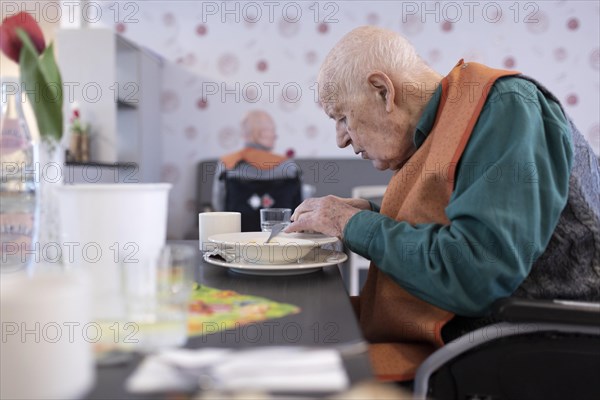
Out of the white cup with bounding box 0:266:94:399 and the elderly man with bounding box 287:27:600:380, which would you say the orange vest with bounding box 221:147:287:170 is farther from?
the white cup with bounding box 0:266:94:399

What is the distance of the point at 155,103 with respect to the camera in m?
4.71

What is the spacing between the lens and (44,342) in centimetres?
54

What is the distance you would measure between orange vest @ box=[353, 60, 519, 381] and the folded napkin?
49 cm

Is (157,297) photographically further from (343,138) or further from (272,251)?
(343,138)

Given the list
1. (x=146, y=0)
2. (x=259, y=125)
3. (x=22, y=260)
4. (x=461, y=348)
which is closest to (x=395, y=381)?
(x=461, y=348)

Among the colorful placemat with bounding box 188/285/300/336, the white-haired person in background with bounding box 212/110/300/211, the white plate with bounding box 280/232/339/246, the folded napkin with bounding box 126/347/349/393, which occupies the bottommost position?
the colorful placemat with bounding box 188/285/300/336

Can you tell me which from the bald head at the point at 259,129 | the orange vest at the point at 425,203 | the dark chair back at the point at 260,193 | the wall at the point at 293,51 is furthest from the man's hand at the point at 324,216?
the wall at the point at 293,51

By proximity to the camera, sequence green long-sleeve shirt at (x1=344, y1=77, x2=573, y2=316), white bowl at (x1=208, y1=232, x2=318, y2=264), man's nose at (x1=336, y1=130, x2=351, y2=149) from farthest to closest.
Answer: man's nose at (x1=336, y1=130, x2=351, y2=149) < white bowl at (x1=208, y1=232, x2=318, y2=264) < green long-sleeve shirt at (x1=344, y1=77, x2=573, y2=316)

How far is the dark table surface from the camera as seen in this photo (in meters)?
0.61

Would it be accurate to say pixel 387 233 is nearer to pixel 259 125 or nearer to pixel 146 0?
pixel 259 125

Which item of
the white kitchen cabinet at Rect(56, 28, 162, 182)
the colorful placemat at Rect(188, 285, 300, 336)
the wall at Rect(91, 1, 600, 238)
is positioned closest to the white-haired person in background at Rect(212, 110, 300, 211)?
the wall at Rect(91, 1, 600, 238)

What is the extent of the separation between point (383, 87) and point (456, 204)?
1.27 feet

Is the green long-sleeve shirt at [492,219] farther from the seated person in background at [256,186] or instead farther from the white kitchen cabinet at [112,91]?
the white kitchen cabinet at [112,91]

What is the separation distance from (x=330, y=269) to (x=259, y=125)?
3.06 meters
